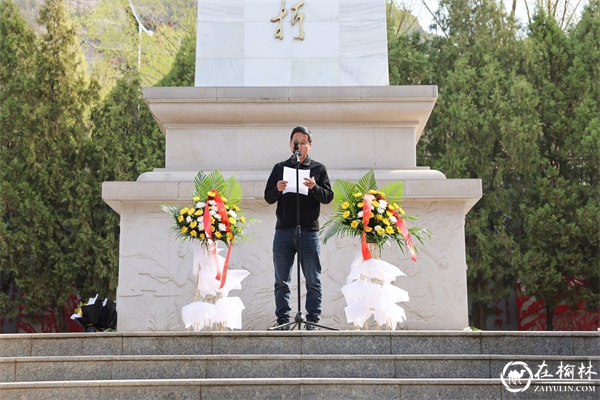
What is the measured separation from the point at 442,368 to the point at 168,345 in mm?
2091

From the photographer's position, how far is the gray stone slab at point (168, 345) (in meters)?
5.84

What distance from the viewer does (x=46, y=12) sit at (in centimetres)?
1630

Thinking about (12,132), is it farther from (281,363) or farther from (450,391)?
(450,391)

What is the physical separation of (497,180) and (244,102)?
7.49 metres

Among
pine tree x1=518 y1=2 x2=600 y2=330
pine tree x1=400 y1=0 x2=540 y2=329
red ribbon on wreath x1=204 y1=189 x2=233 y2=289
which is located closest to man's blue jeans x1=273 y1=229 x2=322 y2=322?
red ribbon on wreath x1=204 y1=189 x2=233 y2=289

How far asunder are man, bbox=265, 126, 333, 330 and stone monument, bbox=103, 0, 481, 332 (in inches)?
73.6

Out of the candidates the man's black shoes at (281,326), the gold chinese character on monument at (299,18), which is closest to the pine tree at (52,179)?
the gold chinese character on monument at (299,18)

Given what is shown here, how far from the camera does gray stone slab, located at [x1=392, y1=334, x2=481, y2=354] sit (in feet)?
19.2

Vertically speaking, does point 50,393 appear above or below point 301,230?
below

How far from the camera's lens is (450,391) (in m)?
5.12

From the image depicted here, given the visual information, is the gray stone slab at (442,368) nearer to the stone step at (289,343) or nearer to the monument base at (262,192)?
the stone step at (289,343)

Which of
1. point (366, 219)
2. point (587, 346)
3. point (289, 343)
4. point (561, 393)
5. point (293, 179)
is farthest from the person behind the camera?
point (366, 219)

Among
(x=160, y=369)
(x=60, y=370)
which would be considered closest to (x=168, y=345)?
(x=160, y=369)

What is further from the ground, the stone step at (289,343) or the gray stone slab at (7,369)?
the stone step at (289,343)
